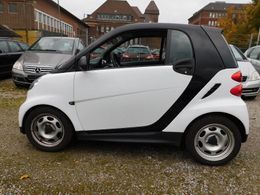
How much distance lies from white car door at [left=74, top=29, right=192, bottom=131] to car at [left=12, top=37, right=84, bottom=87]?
11.5 ft

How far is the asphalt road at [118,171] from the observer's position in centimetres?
262

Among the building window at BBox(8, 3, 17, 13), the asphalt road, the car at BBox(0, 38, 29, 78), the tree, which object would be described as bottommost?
the asphalt road

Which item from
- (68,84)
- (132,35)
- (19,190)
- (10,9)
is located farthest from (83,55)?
(10,9)

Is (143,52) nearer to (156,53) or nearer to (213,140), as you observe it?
(156,53)

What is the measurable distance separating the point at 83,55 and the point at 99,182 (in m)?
1.54

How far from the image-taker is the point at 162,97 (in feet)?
9.77

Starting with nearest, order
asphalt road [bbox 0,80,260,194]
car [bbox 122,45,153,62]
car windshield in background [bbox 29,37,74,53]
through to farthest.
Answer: asphalt road [bbox 0,80,260,194] → car [bbox 122,45,153,62] → car windshield in background [bbox 29,37,74,53]

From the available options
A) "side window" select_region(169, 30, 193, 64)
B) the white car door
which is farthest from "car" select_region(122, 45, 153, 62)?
the white car door

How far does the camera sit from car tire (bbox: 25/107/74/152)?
3.23 m

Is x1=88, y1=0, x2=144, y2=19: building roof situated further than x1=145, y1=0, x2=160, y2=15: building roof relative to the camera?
No

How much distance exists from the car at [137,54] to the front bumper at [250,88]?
12.8ft

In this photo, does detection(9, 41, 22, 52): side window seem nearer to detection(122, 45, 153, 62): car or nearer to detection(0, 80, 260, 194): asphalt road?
detection(0, 80, 260, 194): asphalt road

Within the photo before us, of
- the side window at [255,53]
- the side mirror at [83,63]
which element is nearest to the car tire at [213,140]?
the side mirror at [83,63]

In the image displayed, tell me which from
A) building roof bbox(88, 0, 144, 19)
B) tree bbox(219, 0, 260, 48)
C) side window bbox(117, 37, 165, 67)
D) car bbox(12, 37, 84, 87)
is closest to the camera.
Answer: side window bbox(117, 37, 165, 67)
